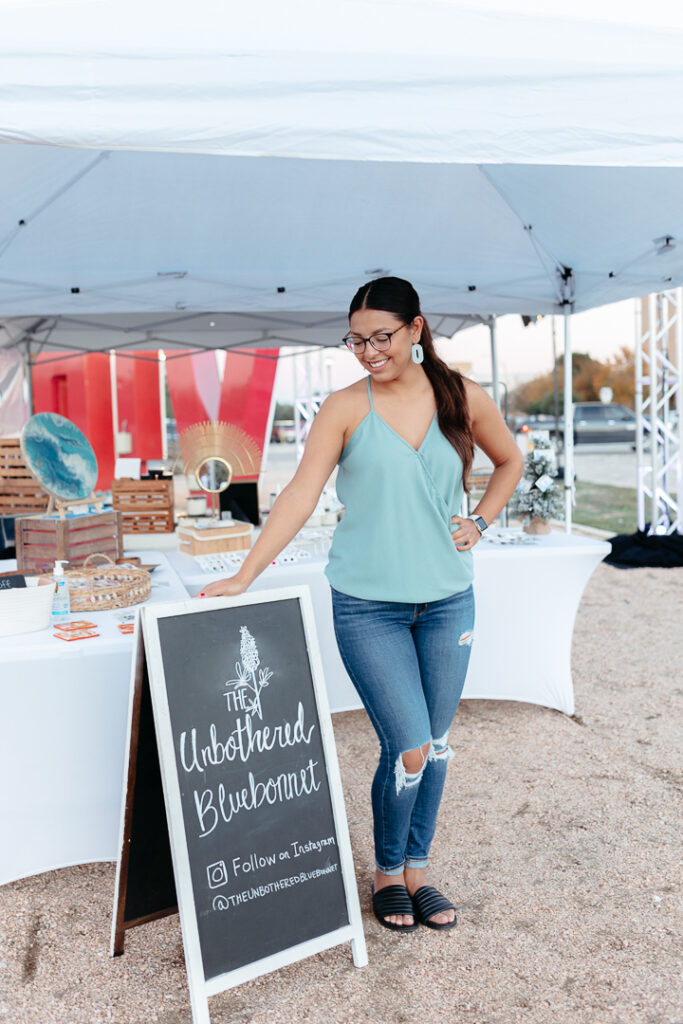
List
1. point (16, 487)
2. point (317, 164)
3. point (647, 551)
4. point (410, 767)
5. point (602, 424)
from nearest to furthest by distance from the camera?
1. point (410, 767)
2. point (317, 164)
3. point (16, 487)
4. point (647, 551)
5. point (602, 424)

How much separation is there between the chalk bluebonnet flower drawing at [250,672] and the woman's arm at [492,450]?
21.2 inches

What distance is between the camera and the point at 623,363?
42.2 metres

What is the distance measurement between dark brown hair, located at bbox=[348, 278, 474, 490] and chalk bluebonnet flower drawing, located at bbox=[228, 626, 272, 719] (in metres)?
0.63

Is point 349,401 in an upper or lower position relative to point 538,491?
upper

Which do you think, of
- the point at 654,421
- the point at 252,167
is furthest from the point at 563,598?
the point at 654,421

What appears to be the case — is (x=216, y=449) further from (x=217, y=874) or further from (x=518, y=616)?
(x=217, y=874)

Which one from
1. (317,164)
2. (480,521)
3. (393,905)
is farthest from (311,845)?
(317,164)

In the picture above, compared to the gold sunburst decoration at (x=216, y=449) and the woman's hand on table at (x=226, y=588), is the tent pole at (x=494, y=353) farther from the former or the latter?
the woman's hand on table at (x=226, y=588)

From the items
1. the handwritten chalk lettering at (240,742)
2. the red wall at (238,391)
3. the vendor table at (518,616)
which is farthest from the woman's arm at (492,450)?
the red wall at (238,391)

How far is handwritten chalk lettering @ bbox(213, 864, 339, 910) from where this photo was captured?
1737mm

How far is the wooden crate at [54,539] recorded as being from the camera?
2.80 m

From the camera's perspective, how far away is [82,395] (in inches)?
432

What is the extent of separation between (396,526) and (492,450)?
0.43m

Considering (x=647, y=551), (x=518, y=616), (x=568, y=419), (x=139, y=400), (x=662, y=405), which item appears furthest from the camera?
(x=139, y=400)
